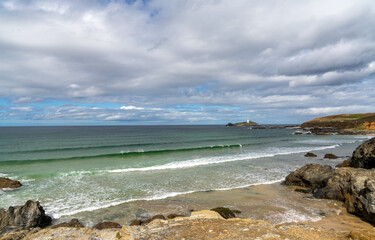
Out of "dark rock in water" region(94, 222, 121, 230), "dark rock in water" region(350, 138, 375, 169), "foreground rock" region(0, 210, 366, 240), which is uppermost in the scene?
"dark rock in water" region(350, 138, 375, 169)

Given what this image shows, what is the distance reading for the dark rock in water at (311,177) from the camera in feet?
47.6

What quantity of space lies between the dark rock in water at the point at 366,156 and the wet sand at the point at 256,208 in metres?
4.67

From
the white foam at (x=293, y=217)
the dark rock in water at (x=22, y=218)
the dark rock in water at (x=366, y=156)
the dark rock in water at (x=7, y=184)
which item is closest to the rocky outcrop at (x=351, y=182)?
the dark rock in water at (x=366, y=156)

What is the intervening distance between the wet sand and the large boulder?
42 cm

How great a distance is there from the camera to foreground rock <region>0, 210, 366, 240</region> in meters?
5.89

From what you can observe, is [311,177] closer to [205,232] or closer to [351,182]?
[351,182]

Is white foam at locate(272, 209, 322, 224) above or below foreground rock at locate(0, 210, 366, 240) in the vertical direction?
below

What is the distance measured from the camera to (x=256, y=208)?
11.2 meters

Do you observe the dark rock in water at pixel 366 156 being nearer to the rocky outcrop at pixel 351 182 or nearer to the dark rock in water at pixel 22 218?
the rocky outcrop at pixel 351 182

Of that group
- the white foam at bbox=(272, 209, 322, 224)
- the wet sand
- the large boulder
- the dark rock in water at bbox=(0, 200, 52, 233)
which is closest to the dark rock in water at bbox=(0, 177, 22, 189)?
the dark rock in water at bbox=(0, 200, 52, 233)

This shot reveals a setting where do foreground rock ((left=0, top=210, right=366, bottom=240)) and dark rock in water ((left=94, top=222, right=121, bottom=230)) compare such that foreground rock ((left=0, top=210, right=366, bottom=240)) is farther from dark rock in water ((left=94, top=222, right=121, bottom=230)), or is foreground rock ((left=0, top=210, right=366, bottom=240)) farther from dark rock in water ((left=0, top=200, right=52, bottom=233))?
dark rock in water ((left=0, top=200, right=52, bottom=233))

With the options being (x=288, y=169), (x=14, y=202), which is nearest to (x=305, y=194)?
(x=288, y=169)

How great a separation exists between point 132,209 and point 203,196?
4.57 m

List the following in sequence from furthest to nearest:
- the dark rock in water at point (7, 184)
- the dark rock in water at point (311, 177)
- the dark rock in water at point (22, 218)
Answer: the dark rock in water at point (7, 184)
the dark rock in water at point (311, 177)
the dark rock in water at point (22, 218)
